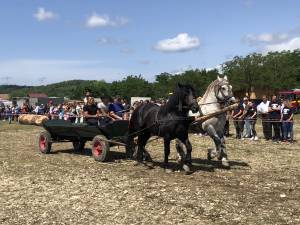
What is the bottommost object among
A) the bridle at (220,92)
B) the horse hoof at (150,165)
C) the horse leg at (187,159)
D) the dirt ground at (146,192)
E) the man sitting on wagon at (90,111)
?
the dirt ground at (146,192)

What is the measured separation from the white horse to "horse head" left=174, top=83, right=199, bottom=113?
0.95 meters

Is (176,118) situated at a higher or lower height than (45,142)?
higher

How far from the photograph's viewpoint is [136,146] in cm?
1351

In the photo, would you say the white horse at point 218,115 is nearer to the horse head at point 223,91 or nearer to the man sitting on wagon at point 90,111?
the horse head at point 223,91

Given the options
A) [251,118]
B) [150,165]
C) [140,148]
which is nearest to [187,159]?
[150,165]

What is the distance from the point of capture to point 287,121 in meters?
19.3

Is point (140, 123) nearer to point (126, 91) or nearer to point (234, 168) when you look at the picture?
point (234, 168)

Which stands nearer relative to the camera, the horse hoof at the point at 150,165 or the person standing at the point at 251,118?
the horse hoof at the point at 150,165

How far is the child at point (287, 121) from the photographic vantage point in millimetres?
19359

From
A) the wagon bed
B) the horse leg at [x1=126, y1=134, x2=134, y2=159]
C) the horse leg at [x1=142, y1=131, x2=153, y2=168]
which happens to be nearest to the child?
the horse leg at [x1=142, y1=131, x2=153, y2=168]

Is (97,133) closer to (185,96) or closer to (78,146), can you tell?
(78,146)

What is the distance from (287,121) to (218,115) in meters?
7.77

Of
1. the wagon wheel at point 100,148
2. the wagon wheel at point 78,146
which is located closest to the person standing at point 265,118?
the wagon wheel at point 78,146

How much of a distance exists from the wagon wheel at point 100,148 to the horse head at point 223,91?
3.37m
